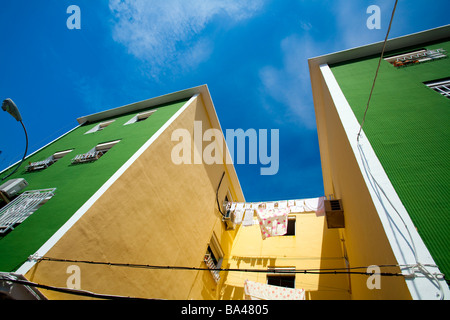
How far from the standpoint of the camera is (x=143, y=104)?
40.7 ft

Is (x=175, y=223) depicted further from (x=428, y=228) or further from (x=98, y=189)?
(x=428, y=228)

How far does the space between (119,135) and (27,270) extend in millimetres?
6545

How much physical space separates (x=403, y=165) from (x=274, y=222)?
5.77 meters

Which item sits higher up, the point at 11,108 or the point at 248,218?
the point at 248,218

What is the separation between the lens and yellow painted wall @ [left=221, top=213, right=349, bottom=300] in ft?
27.2

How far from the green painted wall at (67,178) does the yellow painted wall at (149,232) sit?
557 mm

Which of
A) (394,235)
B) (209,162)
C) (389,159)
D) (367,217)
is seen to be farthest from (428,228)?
(209,162)

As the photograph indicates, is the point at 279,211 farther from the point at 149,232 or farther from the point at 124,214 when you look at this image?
the point at 124,214

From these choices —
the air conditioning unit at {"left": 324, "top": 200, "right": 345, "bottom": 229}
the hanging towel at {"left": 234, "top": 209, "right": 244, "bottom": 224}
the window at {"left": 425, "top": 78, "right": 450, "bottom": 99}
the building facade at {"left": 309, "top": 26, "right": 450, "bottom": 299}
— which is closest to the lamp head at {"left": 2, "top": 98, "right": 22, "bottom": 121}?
the building facade at {"left": 309, "top": 26, "right": 450, "bottom": 299}

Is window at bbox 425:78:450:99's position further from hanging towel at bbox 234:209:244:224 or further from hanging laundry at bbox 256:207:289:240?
hanging towel at bbox 234:209:244:224

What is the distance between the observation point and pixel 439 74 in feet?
21.1

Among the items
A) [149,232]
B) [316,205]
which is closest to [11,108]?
[149,232]

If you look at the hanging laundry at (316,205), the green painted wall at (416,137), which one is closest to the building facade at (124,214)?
the hanging laundry at (316,205)

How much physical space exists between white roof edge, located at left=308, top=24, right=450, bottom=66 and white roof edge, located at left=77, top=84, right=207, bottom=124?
6493mm
